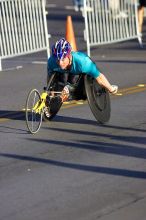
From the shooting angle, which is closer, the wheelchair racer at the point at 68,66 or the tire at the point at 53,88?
the wheelchair racer at the point at 68,66

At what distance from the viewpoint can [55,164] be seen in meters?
10.2

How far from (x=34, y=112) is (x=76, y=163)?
184 centimetres

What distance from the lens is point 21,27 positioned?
18688 millimetres

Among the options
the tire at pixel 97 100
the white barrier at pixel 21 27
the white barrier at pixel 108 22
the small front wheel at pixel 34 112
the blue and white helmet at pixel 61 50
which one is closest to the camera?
the blue and white helmet at pixel 61 50

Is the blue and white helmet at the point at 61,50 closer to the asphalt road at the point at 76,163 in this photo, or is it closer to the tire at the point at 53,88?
the tire at the point at 53,88

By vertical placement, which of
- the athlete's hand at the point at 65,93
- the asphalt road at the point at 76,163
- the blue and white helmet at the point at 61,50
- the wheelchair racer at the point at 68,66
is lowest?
the asphalt road at the point at 76,163

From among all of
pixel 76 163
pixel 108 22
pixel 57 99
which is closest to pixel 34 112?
pixel 57 99

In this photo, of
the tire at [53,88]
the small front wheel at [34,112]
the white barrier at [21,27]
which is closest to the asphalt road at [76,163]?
the small front wheel at [34,112]

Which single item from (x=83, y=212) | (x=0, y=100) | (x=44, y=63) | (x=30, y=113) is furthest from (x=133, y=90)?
(x=83, y=212)

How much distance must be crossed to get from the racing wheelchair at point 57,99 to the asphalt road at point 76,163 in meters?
0.16

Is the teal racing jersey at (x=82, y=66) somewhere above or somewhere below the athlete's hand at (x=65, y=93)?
above

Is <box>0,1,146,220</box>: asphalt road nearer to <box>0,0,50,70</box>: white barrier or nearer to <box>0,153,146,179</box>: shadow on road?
<box>0,153,146,179</box>: shadow on road

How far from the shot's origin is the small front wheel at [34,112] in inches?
464

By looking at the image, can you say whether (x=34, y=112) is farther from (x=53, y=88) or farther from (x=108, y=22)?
(x=108, y=22)
